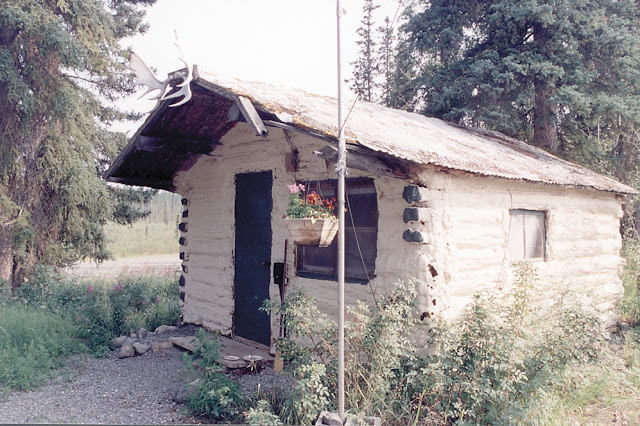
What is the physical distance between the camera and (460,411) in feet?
13.7

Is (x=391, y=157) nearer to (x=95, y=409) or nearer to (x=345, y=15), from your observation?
(x=345, y=15)

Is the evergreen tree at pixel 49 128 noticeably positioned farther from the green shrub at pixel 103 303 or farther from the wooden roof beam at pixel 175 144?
the wooden roof beam at pixel 175 144

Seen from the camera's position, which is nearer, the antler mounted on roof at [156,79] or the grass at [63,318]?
the antler mounted on roof at [156,79]

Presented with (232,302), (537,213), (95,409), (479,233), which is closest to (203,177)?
(232,302)

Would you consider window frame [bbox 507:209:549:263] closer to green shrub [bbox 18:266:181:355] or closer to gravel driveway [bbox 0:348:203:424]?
gravel driveway [bbox 0:348:203:424]

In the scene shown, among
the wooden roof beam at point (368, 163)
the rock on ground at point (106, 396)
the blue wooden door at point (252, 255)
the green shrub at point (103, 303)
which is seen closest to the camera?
the wooden roof beam at point (368, 163)

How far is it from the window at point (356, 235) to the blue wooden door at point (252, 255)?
3.47 feet

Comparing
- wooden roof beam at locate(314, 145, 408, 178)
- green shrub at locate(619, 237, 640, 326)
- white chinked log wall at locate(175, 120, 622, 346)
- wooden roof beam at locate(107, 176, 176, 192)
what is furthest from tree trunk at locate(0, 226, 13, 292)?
green shrub at locate(619, 237, 640, 326)

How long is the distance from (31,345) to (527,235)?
23.2ft

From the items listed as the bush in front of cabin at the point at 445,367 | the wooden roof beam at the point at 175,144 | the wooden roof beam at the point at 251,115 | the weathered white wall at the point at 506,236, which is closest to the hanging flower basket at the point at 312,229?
the bush in front of cabin at the point at 445,367

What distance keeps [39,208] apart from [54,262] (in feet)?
4.70

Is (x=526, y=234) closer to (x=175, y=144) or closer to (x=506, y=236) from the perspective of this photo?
(x=506, y=236)

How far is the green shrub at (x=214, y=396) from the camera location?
4844 millimetres

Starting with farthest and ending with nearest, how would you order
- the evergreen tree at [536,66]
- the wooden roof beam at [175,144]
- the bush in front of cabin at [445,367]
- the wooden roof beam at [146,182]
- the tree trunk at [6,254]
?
the evergreen tree at [536,66] → the tree trunk at [6,254] → the wooden roof beam at [146,182] → the wooden roof beam at [175,144] → the bush in front of cabin at [445,367]
